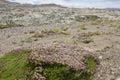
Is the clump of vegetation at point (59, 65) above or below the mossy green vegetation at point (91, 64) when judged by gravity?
above

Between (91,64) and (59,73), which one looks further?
(91,64)

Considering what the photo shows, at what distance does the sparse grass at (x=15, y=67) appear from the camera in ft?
46.6

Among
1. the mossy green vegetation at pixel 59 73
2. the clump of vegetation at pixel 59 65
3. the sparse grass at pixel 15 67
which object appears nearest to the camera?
A: the mossy green vegetation at pixel 59 73

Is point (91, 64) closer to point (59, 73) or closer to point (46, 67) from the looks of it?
point (59, 73)

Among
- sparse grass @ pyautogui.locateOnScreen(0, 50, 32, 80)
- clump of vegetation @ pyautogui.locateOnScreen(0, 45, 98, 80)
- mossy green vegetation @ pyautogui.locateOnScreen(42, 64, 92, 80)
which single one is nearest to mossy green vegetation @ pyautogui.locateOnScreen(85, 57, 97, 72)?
clump of vegetation @ pyautogui.locateOnScreen(0, 45, 98, 80)

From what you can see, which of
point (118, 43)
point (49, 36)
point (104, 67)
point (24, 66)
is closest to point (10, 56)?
point (24, 66)

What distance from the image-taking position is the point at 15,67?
49.4ft

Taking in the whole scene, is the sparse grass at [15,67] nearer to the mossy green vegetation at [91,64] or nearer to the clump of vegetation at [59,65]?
the clump of vegetation at [59,65]

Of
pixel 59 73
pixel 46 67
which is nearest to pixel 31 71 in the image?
pixel 46 67

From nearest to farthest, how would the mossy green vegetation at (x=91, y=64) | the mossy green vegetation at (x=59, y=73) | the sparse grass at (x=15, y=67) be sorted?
the mossy green vegetation at (x=59, y=73), the sparse grass at (x=15, y=67), the mossy green vegetation at (x=91, y=64)

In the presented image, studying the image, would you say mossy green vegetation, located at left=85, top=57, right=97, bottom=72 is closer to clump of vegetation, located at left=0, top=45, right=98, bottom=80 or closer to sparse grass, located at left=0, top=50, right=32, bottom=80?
clump of vegetation, located at left=0, top=45, right=98, bottom=80

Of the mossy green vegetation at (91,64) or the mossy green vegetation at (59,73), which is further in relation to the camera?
the mossy green vegetation at (91,64)

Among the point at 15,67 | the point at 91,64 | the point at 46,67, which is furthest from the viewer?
the point at 91,64

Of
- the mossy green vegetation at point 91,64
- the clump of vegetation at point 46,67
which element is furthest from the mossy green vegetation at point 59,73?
the mossy green vegetation at point 91,64
